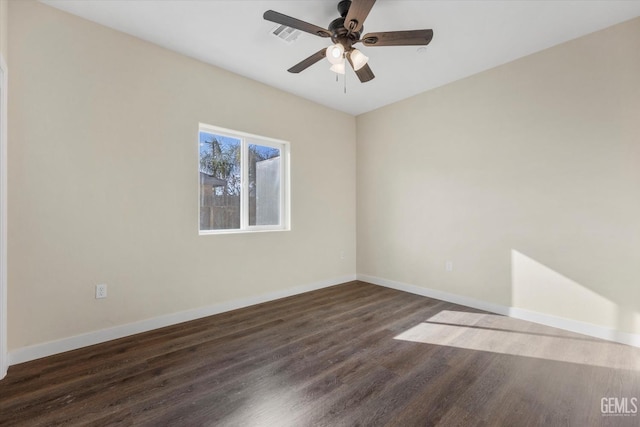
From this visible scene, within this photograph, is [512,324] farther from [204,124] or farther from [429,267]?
[204,124]

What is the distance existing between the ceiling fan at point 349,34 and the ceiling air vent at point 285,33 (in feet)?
1.18

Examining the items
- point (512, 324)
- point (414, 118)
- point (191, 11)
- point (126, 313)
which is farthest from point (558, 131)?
point (126, 313)

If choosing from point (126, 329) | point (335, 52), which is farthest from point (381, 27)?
point (126, 329)

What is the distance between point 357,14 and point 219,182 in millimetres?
2257

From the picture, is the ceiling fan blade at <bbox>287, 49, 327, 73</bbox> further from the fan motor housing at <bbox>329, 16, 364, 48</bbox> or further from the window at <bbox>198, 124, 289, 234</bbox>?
the window at <bbox>198, 124, 289, 234</bbox>

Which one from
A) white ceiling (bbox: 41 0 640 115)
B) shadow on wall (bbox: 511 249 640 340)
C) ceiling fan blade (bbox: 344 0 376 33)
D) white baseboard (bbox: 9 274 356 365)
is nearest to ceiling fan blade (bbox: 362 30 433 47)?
ceiling fan blade (bbox: 344 0 376 33)

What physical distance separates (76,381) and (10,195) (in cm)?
146

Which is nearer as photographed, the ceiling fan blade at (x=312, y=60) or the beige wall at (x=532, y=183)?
the ceiling fan blade at (x=312, y=60)

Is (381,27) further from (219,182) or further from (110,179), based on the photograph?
(110,179)

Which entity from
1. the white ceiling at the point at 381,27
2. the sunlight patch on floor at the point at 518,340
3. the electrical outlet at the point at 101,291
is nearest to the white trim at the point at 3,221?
the electrical outlet at the point at 101,291

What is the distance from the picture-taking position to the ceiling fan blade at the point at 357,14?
5.71 feet

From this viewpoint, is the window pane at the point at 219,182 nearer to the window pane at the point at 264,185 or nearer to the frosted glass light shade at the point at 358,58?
the window pane at the point at 264,185

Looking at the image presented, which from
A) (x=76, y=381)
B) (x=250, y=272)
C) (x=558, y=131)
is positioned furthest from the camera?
(x=250, y=272)

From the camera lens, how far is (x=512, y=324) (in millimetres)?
2795
